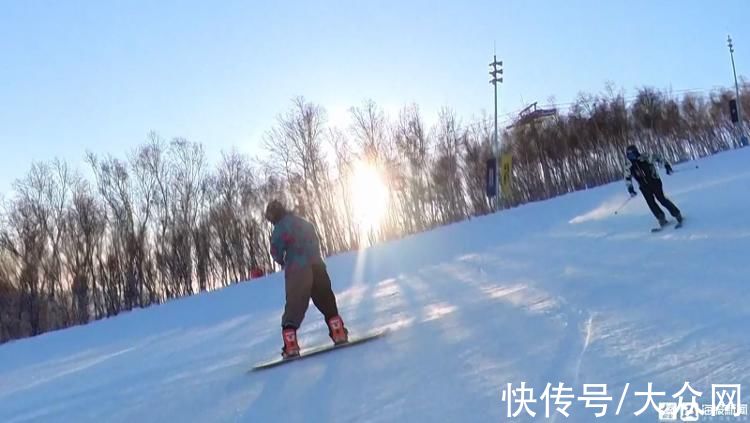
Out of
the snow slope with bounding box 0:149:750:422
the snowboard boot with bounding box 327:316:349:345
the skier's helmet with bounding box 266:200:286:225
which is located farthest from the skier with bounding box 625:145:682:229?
the skier's helmet with bounding box 266:200:286:225

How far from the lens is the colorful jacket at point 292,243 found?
7078mm

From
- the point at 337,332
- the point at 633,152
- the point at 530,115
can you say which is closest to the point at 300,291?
the point at 337,332

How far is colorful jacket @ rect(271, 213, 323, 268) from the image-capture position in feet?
23.2

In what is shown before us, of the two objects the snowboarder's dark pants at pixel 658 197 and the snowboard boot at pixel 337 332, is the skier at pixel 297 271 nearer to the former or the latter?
the snowboard boot at pixel 337 332

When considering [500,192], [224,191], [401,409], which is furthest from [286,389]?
[224,191]

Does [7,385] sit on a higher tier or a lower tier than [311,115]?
lower

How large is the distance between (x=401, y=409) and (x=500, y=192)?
2724cm

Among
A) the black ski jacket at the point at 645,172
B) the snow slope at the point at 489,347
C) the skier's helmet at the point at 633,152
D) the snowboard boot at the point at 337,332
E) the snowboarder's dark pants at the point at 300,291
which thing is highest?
the skier's helmet at the point at 633,152

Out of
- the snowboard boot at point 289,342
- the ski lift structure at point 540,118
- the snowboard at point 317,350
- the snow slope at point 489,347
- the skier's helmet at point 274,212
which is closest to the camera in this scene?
the snow slope at point 489,347

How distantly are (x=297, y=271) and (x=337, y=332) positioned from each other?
82cm

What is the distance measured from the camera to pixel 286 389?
561cm

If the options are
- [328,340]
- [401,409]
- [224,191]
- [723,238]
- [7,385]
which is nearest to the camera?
[401,409]

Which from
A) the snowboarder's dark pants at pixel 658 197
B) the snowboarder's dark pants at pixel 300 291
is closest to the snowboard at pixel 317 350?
the snowboarder's dark pants at pixel 300 291

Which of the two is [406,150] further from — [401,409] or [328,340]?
[401,409]
